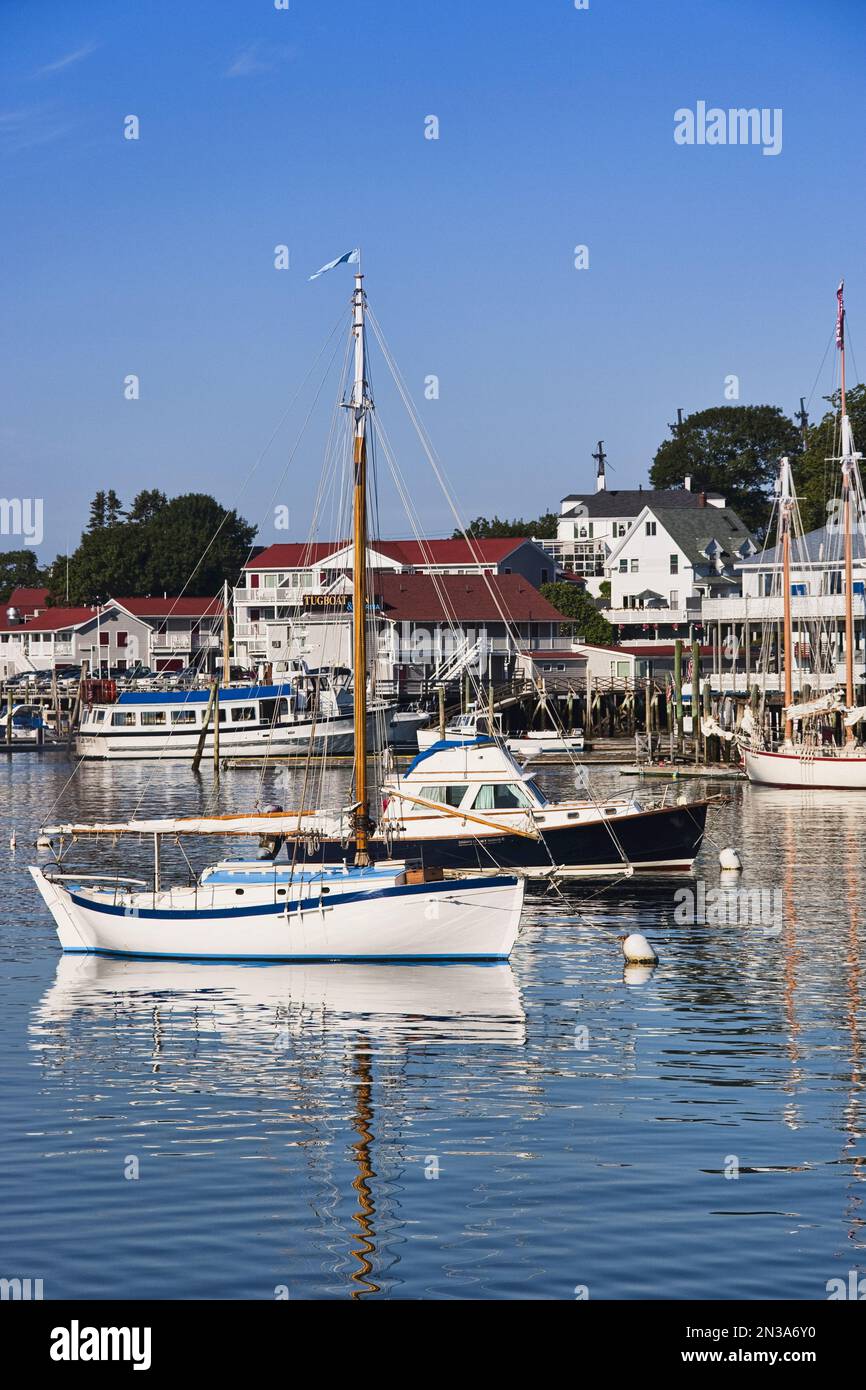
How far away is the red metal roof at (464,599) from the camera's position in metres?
116

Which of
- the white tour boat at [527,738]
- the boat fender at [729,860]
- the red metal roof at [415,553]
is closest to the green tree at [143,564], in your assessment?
the red metal roof at [415,553]

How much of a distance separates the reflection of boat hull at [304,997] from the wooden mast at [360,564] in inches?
149

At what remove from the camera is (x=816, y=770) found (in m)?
71.9

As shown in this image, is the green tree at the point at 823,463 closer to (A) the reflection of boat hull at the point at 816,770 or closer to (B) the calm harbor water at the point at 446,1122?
(A) the reflection of boat hull at the point at 816,770

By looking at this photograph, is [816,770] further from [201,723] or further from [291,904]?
[291,904]

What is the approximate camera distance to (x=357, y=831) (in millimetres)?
33344

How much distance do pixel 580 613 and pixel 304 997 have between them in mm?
102883

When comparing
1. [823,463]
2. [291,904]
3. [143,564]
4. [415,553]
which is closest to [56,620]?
[143,564]

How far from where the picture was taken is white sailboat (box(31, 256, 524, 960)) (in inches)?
1179

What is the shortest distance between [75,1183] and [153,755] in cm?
8597

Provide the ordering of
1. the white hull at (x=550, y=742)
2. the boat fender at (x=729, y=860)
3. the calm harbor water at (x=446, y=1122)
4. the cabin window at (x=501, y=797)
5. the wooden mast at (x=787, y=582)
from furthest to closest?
1. the white hull at (x=550, y=742)
2. the wooden mast at (x=787, y=582)
3. the boat fender at (x=729, y=860)
4. the cabin window at (x=501, y=797)
5. the calm harbor water at (x=446, y=1122)

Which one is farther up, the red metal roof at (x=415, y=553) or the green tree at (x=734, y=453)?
the green tree at (x=734, y=453)

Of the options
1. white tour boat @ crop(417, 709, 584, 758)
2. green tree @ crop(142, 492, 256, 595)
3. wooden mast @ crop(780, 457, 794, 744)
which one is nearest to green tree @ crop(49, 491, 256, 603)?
green tree @ crop(142, 492, 256, 595)
